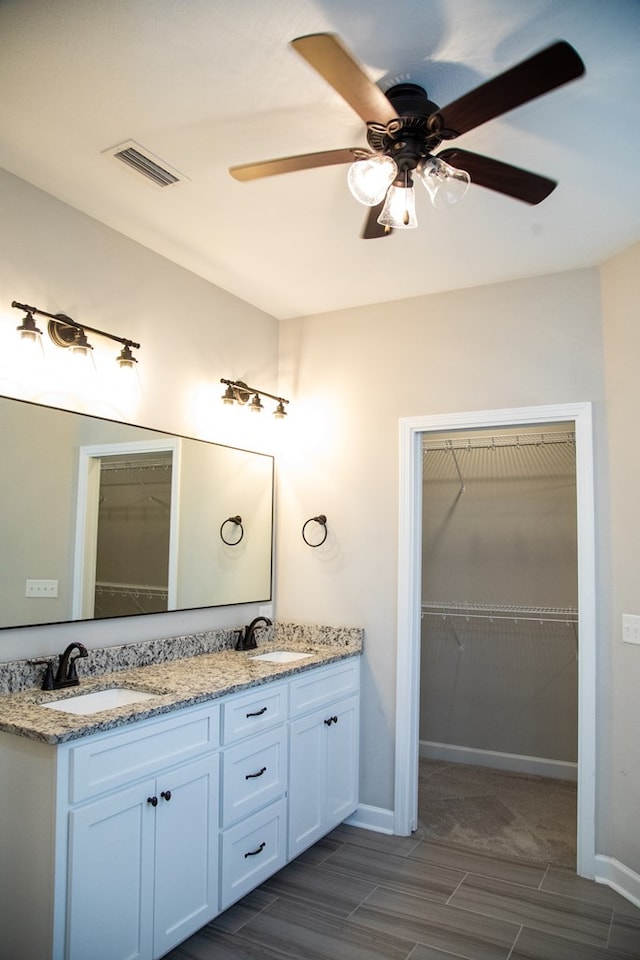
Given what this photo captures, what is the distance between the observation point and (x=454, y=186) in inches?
74.9

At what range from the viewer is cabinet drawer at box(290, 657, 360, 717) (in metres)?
3.02

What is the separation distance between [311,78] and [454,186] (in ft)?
1.69

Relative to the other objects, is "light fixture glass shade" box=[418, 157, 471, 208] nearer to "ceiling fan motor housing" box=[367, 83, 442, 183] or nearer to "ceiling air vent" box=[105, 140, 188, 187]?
"ceiling fan motor housing" box=[367, 83, 442, 183]

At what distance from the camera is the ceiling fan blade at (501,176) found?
187 cm

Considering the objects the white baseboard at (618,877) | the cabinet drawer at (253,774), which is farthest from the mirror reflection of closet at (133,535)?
the white baseboard at (618,877)

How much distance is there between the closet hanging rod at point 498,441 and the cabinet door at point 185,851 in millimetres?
2768

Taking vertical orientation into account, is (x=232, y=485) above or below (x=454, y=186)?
below

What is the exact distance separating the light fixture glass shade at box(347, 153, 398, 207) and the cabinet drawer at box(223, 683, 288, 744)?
1852mm

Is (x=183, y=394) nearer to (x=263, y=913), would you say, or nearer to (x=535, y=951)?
(x=263, y=913)

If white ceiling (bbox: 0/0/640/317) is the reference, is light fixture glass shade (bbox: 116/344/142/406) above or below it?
below

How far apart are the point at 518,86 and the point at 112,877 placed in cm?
240

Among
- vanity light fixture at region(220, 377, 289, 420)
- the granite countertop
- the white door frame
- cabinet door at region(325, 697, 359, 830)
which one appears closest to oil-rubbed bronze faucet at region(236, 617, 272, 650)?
the granite countertop

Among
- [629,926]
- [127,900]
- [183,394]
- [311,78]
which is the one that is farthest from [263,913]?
[311,78]

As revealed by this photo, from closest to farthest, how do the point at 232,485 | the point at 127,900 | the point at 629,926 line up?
the point at 127,900
the point at 629,926
the point at 232,485
